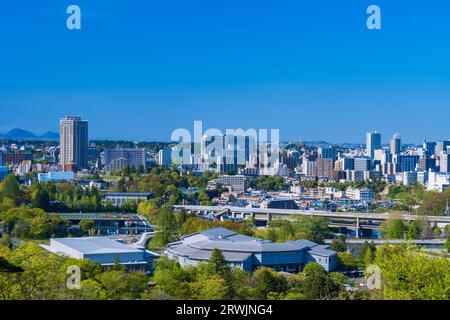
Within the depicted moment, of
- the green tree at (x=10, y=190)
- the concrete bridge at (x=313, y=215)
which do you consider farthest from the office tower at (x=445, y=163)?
the green tree at (x=10, y=190)

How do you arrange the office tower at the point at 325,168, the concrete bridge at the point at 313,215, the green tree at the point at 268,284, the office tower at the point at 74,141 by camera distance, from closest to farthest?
the green tree at the point at 268,284 → the concrete bridge at the point at 313,215 → the office tower at the point at 74,141 → the office tower at the point at 325,168

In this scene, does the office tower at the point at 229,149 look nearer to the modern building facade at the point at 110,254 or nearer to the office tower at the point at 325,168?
the office tower at the point at 325,168

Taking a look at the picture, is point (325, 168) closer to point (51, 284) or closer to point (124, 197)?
point (124, 197)

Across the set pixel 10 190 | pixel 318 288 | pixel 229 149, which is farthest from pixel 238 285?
pixel 229 149

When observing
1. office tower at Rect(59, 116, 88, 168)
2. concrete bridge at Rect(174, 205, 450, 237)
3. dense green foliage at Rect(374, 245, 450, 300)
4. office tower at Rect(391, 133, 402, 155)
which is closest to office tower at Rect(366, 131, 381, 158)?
office tower at Rect(391, 133, 402, 155)

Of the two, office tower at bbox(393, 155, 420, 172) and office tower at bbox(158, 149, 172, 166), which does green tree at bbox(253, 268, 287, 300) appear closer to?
office tower at bbox(158, 149, 172, 166)

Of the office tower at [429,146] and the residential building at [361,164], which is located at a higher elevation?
the office tower at [429,146]
